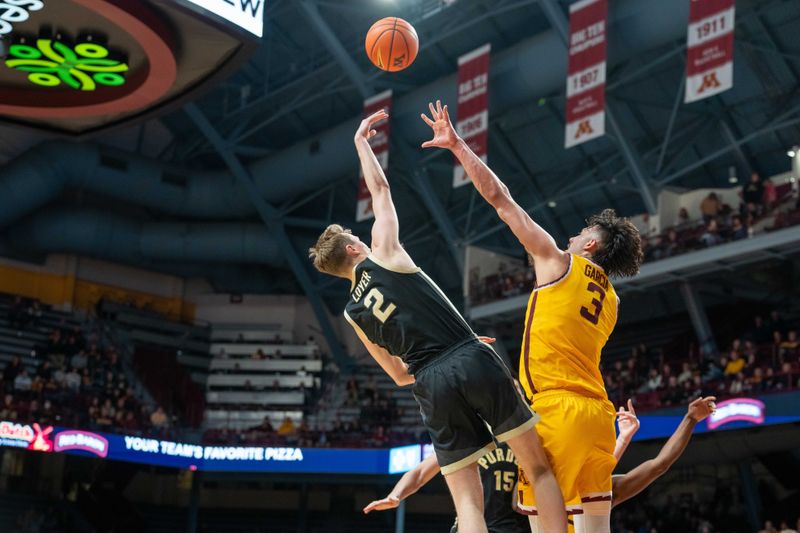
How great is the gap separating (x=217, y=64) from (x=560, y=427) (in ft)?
56.4

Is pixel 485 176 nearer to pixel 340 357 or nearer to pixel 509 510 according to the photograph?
pixel 509 510

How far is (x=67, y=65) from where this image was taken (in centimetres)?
2152

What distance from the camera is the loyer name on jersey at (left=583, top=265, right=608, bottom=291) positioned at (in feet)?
19.9

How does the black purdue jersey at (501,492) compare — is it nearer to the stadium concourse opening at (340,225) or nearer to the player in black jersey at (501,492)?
the player in black jersey at (501,492)

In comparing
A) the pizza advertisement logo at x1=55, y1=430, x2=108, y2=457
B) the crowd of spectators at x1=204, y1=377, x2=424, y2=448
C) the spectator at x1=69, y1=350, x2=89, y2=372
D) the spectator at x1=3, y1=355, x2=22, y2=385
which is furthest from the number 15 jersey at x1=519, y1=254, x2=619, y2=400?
the spectator at x1=69, y1=350, x2=89, y2=372

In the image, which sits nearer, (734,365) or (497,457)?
(497,457)

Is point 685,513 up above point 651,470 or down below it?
above

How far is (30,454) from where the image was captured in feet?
109

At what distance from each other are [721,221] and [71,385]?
1915 cm

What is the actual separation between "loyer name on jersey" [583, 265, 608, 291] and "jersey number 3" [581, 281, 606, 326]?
0.12ft

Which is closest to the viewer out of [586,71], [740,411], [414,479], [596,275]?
[596,275]

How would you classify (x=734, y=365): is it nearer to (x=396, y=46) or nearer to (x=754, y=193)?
(x=754, y=193)

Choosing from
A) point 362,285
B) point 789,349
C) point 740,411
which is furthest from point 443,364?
point 789,349

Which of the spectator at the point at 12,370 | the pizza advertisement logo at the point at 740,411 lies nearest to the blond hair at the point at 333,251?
the pizza advertisement logo at the point at 740,411
